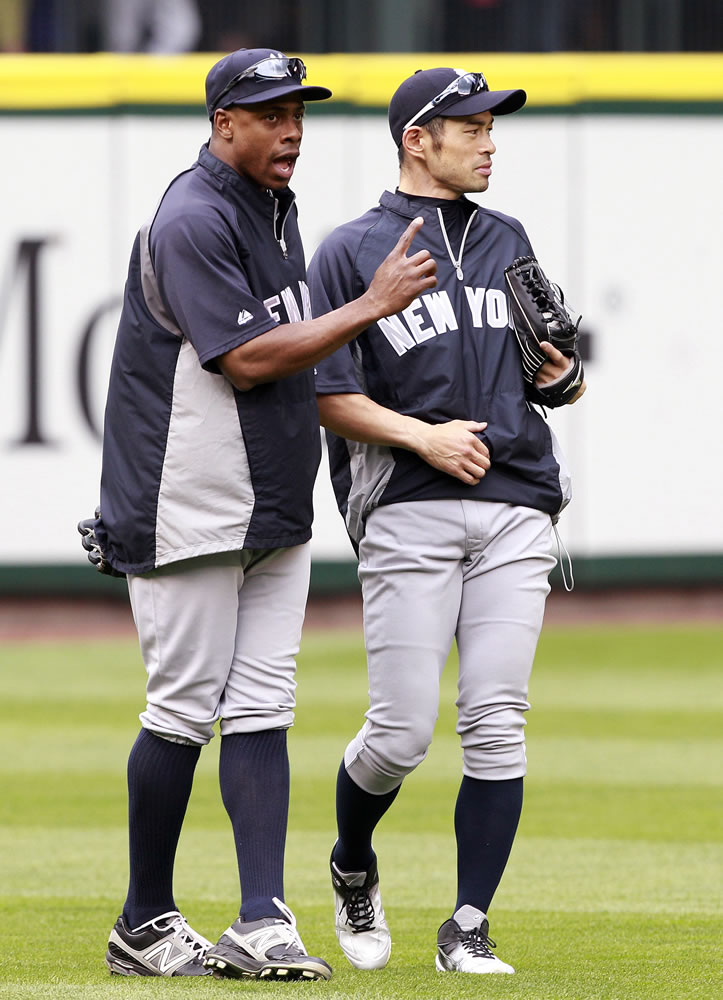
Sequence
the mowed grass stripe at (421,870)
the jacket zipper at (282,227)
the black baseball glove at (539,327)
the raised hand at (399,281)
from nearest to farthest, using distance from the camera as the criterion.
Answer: the raised hand at (399,281), the jacket zipper at (282,227), the black baseball glove at (539,327), the mowed grass stripe at (421,870)

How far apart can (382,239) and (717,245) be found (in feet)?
39.1

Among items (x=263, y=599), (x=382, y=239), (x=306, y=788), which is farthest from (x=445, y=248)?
(x=306, y=788)

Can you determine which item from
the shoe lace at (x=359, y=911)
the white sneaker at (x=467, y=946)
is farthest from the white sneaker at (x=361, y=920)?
the white sneaker at (x=467, y=946)

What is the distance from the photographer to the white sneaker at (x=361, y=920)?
4184 millimetres

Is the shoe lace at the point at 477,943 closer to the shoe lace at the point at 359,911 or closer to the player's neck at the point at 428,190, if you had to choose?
the shoe lace at the point at 359,911

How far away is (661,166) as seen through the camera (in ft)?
51.0

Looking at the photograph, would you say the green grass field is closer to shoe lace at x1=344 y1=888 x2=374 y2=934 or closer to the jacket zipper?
shoe lace at x1=344 y1=888 x2=374 y2=934

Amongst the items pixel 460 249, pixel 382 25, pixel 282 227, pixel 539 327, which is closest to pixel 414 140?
pixel 460 249

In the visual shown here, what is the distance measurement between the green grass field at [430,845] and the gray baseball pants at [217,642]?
1.94 ft

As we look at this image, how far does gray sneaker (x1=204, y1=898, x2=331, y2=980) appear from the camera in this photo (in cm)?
368

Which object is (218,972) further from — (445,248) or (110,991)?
(445,248)

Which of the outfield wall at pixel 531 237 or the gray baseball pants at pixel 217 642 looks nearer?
the gray baseball pants at pixel 217 642

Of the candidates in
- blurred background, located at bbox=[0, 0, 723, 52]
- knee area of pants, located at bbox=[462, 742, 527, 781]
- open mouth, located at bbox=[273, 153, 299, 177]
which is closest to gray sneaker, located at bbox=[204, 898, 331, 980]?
knee area of pants, located at bbox=[462, 742, 527, 781]

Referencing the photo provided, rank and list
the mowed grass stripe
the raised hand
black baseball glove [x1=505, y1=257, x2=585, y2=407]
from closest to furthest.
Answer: the raised hand → black baseball glove [x1=505, y1=257, x2=585, y2=407] → the mowed grass stripe
